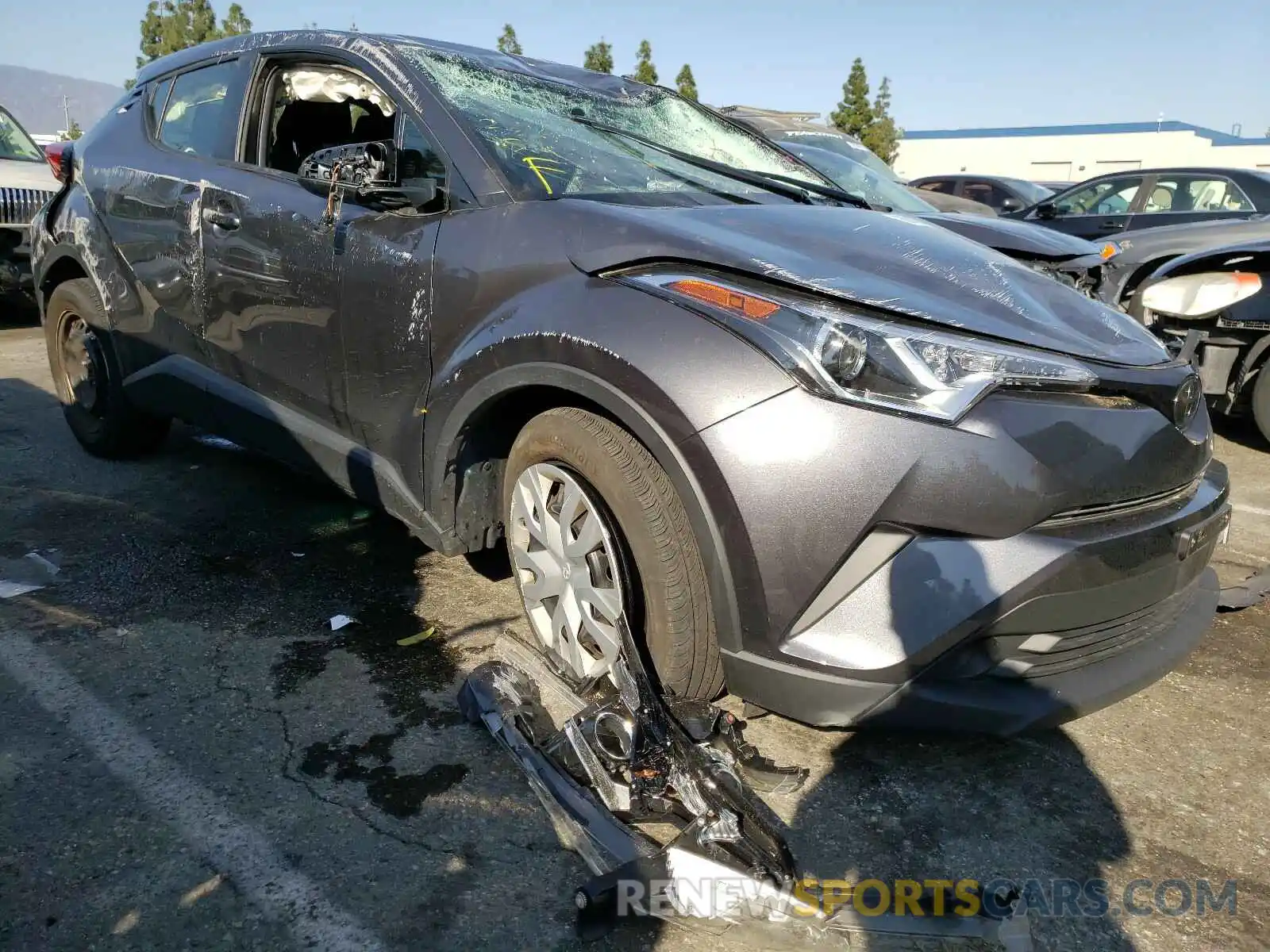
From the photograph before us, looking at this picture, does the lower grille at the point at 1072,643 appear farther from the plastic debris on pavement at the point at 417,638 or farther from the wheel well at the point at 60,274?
the wheel well at the point at 60,274

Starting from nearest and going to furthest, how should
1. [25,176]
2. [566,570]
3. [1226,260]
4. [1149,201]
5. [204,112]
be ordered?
1. [566,570]
2. [204,112]
3. [1226,260]
4. [25,176]
5. [1149,201]

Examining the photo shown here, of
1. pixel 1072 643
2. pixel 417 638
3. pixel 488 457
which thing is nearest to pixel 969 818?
pixel 1072 643

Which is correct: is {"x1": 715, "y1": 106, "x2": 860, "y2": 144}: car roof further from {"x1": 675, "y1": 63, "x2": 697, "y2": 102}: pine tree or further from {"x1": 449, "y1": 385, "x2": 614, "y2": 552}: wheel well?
{"x1": 675, "y1": 63, "x2": 697, "y2": 102}: pine tree

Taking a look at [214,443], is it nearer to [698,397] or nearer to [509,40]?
[698,397]

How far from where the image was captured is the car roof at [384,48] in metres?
3.05

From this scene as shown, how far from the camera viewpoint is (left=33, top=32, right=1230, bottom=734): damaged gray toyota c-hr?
192cm

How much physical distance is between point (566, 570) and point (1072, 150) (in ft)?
165

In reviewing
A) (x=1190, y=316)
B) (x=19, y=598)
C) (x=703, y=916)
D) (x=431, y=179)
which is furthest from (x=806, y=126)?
(x=703, y=916)

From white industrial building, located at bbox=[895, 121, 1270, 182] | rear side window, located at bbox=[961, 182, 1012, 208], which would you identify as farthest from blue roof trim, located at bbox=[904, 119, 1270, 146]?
rear side window, located at bbox=[961, 182, 1012, 208]

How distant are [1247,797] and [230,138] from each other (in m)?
3.78

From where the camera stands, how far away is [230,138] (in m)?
3.48

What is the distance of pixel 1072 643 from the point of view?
2.05m

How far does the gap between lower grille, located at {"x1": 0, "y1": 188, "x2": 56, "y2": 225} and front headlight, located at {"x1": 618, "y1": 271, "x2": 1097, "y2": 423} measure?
315 inches

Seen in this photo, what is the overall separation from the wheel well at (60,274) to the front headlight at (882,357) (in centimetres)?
354
